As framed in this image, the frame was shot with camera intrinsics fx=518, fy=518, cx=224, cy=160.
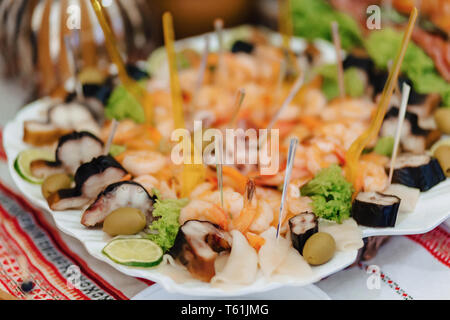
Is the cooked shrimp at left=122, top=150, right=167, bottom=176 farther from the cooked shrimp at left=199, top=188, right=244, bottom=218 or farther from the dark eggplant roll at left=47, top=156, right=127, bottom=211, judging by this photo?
the cooked shrimp at left=199, top=188, right=244, bottom=218

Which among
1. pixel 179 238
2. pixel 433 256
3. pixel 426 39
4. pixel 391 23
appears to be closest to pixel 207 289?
pixel 179 238

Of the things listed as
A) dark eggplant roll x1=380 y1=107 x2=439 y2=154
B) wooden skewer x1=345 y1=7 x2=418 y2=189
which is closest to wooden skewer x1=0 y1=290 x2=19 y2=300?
wooden skewer x1=345 y1=7 x2=418 y2=189

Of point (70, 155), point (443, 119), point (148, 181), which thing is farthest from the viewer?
point (443, 119)

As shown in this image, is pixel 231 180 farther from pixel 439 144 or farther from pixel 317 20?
pixel 317 20

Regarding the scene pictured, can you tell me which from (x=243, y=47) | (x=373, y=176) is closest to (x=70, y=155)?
(x=373, y=176)

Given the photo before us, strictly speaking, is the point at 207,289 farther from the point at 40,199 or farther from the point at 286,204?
the point at 40,199
